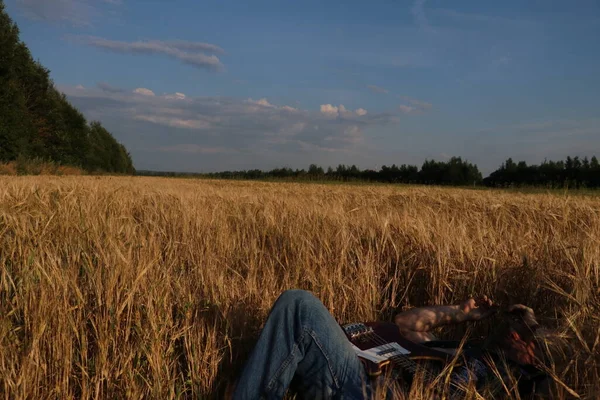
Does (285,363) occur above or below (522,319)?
below

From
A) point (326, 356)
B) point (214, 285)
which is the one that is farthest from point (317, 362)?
point (214, 285)

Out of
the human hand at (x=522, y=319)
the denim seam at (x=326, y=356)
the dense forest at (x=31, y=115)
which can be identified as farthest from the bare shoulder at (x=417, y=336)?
the dense forest at (x=31, y=115)

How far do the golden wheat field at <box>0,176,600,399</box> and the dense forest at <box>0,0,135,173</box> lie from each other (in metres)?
20.1

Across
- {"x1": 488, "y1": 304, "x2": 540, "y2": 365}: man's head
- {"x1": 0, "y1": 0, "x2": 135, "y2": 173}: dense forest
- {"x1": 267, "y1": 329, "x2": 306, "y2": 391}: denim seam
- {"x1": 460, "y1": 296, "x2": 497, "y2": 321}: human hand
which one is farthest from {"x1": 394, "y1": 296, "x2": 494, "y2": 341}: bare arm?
{"x1": 0, "y1": 0, "x2": 135, "y2": 173}: dense forest

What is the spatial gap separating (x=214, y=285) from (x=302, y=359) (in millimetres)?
754

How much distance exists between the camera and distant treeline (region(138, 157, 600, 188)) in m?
26.2

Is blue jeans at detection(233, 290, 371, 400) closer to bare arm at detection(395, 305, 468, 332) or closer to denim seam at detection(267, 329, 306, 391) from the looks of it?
denim seam at detection(267, 329, 306, 391)

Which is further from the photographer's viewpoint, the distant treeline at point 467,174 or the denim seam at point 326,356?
the distant treeline at point 467,174

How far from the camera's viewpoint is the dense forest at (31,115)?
22.7 meters

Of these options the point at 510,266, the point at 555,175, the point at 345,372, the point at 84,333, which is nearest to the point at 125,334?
the point at 84,333

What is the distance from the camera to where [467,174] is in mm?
32781

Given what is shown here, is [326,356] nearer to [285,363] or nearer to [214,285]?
[285,363]

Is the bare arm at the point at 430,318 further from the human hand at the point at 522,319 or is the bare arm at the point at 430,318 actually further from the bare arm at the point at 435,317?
the human hand at the point at 522,319

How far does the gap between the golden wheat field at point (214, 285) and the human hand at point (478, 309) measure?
0.20 meters
